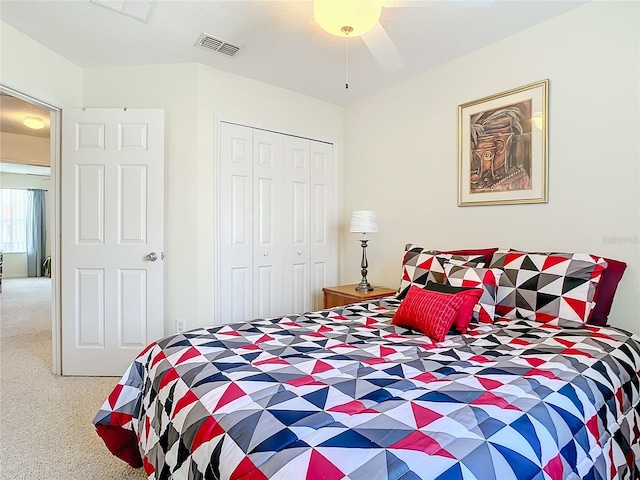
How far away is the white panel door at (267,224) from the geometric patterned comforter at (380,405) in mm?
1616

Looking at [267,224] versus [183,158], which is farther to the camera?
[267,224]

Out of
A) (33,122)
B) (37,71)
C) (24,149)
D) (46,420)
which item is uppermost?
(33,122)

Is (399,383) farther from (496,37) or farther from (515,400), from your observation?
(496,37)

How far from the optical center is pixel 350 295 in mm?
3145

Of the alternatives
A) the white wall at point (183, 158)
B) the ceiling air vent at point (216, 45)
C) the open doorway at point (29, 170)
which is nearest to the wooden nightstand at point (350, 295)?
the white wall at point (183, 158)

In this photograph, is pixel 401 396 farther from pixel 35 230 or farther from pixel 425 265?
pixel 35 230

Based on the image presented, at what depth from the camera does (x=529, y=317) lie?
2.01 m

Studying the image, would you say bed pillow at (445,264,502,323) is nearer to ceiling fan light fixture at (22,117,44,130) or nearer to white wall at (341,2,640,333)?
white wall at (341,2,640,333)

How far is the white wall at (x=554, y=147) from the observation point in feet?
6.84

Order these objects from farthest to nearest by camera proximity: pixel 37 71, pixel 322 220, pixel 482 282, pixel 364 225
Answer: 1. pixel 322 220
2. pixel 364 225
3. pixel 37 71
4. pixel 482 282

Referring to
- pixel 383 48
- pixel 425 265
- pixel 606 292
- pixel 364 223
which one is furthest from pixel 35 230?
pixel 606 292

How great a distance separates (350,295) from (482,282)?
4.12 feet

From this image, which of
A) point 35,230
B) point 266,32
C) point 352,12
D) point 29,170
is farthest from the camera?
point 35,230

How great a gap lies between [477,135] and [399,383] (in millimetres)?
2212
